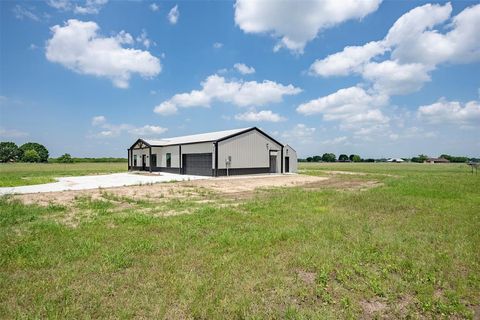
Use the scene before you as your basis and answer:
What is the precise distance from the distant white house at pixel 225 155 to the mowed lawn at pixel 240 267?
724 inches

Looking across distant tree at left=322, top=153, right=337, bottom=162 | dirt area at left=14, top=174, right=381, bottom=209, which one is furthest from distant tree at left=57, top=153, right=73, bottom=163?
distant tree at left=322, top=153, right=337, bottom=162

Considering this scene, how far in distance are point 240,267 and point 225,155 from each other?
2236 cm

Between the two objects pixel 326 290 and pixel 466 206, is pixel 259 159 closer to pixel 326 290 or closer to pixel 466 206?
pixel 466 206

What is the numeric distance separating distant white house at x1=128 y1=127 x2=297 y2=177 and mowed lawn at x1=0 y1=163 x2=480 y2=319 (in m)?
18.4

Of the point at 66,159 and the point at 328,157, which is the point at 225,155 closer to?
the point at 66,159

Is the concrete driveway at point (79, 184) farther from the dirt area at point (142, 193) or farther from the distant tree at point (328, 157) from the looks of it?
the distant tree at point (328, 157)

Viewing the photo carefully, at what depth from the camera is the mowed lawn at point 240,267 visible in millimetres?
3441

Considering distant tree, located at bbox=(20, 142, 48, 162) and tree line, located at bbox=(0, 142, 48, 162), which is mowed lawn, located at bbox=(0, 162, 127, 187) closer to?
tree line, located at bbox=(0, 142, 48, 162)

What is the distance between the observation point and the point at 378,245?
5734 millimetres

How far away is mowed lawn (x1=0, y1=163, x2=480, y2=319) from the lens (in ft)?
11.3

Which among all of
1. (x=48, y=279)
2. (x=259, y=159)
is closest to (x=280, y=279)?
(x=48, y=279)

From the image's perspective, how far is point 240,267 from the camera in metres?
4.57

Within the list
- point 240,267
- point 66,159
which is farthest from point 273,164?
point 66,159

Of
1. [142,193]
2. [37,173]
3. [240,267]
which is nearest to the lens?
[240,267]
